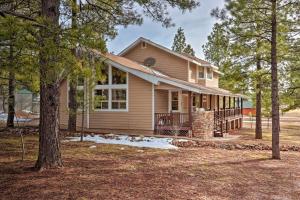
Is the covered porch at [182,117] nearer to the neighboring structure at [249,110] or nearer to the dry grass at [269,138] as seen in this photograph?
the dry grass at [269,138]

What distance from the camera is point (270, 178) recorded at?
841 centimetres

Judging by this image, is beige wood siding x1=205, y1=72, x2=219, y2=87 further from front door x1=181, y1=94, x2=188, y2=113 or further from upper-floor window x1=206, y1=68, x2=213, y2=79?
front door x1=181, y1=94, x2=188, y2=113

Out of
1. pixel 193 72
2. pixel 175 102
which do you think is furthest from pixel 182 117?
pixel 193 72

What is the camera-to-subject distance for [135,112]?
743 inches

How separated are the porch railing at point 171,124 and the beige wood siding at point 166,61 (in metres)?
5.66

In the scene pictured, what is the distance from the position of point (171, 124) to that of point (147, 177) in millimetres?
10981

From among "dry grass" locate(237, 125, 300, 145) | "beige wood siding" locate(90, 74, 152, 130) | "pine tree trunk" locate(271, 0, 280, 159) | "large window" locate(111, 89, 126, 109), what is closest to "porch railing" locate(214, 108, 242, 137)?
"dry grass" locate(237, 125, 300, 145)

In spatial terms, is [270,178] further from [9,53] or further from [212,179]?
[9,53]

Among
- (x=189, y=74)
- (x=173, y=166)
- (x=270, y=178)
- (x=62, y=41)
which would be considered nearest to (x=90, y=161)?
(x=173, y=166)

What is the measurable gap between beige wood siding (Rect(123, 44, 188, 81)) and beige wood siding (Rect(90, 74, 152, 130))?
18.9 feet

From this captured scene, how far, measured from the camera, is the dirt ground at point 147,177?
6297 mm

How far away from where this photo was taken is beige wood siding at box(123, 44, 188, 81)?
23828mm

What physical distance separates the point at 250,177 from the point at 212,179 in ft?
3.90

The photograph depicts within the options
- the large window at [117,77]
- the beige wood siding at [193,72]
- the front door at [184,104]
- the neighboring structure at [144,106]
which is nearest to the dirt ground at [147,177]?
the neighboring structure at [144,106]
